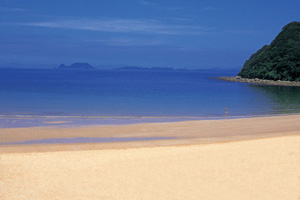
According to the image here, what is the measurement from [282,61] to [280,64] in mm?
2391

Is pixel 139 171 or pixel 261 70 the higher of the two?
pixel 261 70

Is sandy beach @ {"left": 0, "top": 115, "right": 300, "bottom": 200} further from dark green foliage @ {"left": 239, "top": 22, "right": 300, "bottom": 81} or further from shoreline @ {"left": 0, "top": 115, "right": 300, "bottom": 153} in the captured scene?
dark green foliage @ {"left": 239, "top": 22, "right": 300, "bottom": 81}

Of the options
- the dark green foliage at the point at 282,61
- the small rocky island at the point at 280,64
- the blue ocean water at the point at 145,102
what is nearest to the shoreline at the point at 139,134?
the blue ocean water at the point at 145,102

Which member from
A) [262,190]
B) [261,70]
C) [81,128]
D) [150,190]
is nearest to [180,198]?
[150,190]

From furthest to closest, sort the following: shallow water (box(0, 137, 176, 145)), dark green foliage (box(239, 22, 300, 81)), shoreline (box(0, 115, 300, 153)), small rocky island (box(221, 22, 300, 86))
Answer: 1. dark green foliage (box(239, 22, 300, 81))
2. small rocky island (box(221, 22, 300, 86))
3. shallow water (box(0, 137, 176, 145))
4. shoreline (box(0, 115, 300, 153))

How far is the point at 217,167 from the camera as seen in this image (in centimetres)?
1145

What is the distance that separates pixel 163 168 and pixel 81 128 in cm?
1035

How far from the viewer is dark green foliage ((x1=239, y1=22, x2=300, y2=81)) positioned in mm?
89438

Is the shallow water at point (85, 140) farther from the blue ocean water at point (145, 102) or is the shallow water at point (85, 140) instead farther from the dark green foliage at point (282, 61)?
the dark green foliage at point (282, 61)

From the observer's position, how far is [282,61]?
9481cm

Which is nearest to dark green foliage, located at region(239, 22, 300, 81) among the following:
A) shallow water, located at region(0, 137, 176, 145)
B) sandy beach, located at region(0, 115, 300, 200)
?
shallow water, located at region(0, 137, 176, 145)

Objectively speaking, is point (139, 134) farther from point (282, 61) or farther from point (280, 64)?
point (282, 61)

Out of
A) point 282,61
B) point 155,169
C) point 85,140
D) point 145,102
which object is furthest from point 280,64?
point 155,169

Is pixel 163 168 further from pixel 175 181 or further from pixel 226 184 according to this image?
pixel 226 184
